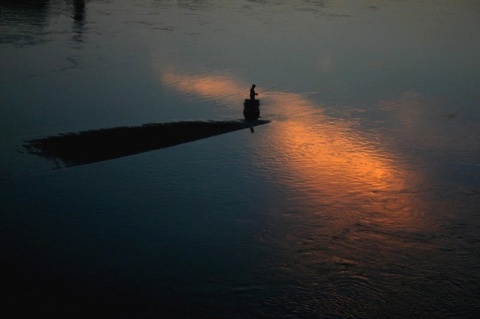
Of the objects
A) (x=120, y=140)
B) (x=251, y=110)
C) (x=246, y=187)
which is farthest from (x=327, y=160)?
(x=120, y=140)

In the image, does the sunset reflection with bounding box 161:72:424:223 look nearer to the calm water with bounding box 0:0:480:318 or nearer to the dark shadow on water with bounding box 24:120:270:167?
the calm water with bounding box 0:0:480:318

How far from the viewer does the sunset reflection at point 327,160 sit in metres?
12.6

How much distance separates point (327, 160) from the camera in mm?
14500

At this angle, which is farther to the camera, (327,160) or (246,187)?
(327,160)

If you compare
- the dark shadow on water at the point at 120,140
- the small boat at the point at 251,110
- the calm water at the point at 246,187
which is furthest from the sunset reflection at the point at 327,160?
the dark shadow on water at the point at 120,140

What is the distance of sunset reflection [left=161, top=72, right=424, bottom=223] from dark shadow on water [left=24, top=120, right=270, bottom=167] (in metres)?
1.30

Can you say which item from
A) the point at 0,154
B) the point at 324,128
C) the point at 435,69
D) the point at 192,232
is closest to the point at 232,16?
the point at 435,69

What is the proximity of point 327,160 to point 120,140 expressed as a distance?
4924mm

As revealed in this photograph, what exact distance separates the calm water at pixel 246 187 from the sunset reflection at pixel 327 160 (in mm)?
58

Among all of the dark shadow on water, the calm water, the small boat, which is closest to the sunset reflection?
the calm water

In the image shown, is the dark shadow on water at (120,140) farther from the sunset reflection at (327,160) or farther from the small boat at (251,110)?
the sunset reflection at (327,160)

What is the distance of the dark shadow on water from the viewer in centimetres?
1393

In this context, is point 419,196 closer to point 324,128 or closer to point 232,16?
point 324,128

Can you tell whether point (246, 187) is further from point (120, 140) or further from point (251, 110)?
point (251, 110)
